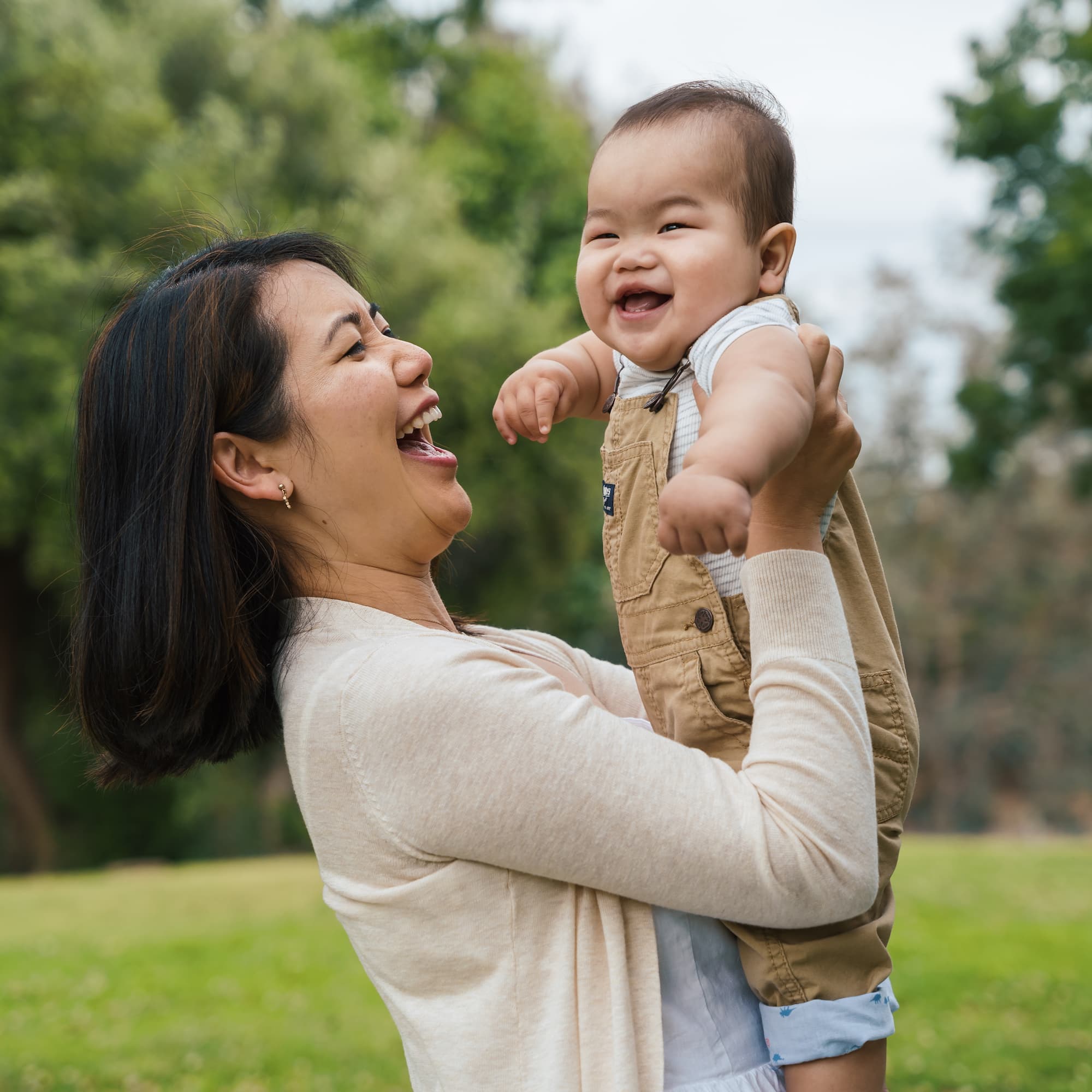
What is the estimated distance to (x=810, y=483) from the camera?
1553mm

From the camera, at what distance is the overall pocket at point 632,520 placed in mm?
1713

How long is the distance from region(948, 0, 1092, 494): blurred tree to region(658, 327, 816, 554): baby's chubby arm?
9305mm

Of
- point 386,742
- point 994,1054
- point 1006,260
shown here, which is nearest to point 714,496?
point 386,742

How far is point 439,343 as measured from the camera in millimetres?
13883

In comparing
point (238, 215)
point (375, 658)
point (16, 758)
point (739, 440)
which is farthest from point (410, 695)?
point (16, 758)

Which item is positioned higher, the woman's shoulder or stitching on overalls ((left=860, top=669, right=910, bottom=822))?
the woman's shoulder

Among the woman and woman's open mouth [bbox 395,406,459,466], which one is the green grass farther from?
woman's open mouth [bbox 395,406,459,466]

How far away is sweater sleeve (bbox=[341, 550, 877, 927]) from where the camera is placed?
4.72 ft

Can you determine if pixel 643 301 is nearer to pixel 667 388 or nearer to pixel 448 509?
pixel 667 388

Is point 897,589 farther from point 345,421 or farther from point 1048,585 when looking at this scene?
point 345,421

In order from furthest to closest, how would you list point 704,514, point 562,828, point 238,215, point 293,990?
point 238,215 < point 293,990 < point 562,828 < point 704,514

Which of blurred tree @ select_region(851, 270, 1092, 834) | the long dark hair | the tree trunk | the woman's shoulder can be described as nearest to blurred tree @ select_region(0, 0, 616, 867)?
the tree trunk

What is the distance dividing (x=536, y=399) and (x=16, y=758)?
1559 cm

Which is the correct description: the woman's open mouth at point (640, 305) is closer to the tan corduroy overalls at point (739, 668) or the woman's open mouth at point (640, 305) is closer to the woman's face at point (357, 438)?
the tan corduroy overalls at point (739, 668)
